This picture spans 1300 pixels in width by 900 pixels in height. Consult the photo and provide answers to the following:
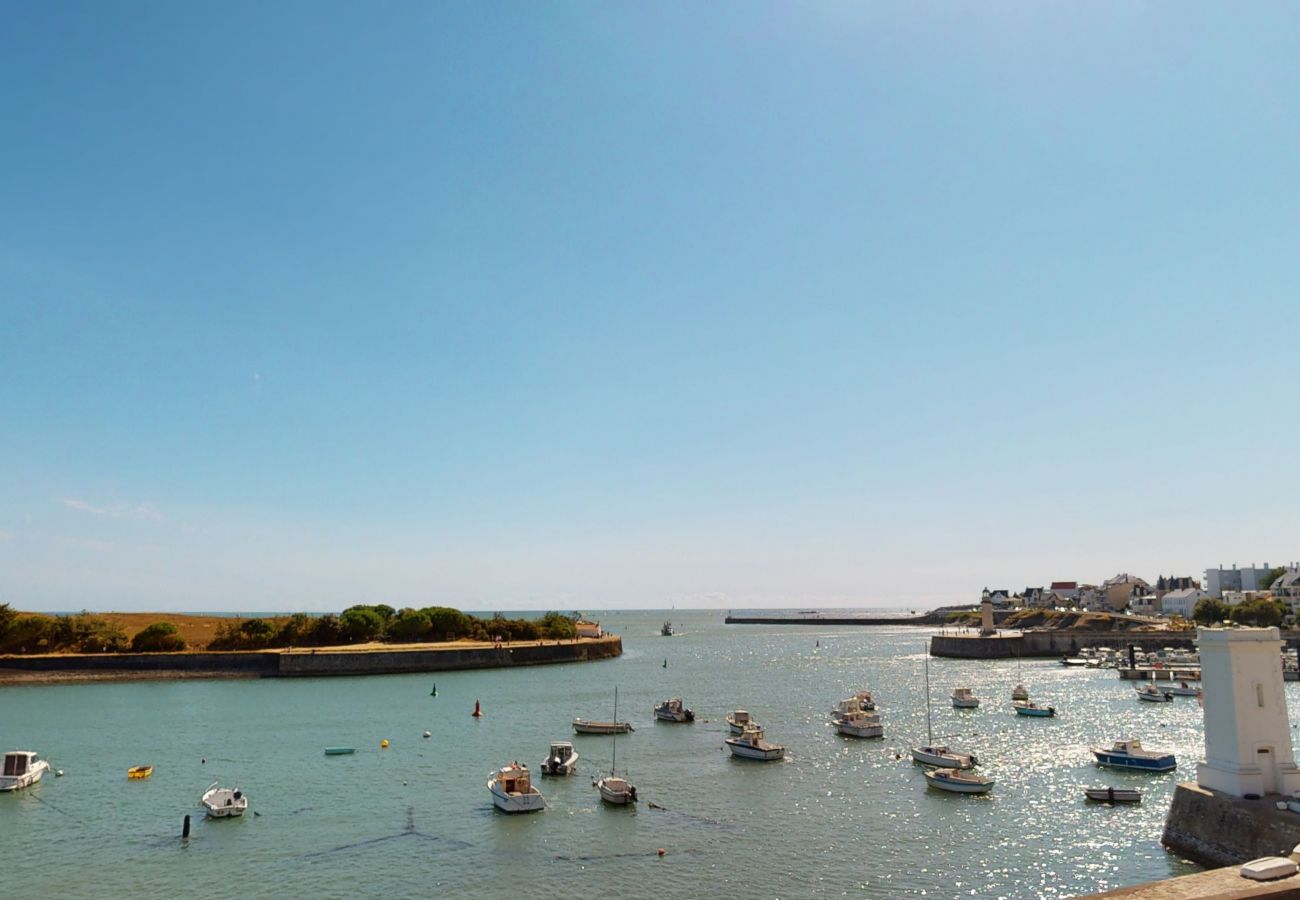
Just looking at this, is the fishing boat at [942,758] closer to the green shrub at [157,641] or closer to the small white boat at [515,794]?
the small white boat at [515,794]

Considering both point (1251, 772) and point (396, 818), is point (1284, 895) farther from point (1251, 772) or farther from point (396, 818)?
point (396, 818)

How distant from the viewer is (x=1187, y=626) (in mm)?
139875

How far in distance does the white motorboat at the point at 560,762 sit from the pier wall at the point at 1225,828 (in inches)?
1045

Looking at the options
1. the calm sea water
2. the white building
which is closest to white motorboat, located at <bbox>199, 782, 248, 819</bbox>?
the calm sea water

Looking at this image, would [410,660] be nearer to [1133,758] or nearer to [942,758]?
[942,758]

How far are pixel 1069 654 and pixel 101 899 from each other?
135m

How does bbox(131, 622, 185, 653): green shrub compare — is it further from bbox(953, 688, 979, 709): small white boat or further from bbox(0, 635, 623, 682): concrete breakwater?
bbox(953, 688, 979, 709): small white boat

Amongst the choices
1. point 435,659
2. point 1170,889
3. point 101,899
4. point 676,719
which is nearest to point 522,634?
point 435,659

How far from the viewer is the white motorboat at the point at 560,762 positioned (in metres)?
42.8

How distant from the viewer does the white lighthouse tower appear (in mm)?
26562

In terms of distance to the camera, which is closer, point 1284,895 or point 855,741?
point 1284,895

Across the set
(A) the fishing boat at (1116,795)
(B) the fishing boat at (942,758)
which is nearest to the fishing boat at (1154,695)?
(B) the fishing boat at (942,758)

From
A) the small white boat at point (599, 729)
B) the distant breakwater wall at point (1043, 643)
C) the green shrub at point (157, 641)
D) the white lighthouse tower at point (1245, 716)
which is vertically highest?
the white lighthouse tower at point (1245, 716)

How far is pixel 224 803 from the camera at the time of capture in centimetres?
3525
